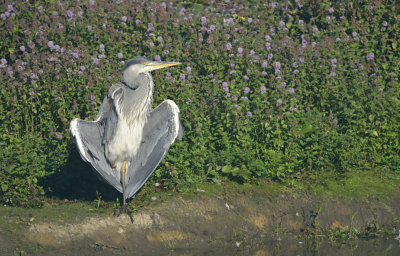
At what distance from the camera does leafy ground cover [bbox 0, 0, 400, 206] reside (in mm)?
7414

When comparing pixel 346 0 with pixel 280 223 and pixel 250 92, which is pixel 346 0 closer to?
pixel 250 92

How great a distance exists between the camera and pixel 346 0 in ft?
32.3

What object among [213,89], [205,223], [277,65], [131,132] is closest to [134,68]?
[131,132]

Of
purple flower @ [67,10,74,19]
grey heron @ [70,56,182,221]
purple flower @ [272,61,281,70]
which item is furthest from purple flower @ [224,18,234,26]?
grey heron @ [70,56,182,221]

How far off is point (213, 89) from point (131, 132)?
1.52 meters

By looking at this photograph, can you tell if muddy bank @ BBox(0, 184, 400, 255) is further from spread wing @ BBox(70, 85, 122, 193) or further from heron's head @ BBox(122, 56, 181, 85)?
heron's head @ BBox(122, 56, 181, 85)

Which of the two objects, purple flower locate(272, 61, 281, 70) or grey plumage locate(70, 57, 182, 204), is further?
purple flower locate(272, 61, 281, 70)

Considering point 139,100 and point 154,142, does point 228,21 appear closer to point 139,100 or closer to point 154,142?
point 139,100

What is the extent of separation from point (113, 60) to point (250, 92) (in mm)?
1771

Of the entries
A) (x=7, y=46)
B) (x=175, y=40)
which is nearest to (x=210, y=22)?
(x=175, y=40)

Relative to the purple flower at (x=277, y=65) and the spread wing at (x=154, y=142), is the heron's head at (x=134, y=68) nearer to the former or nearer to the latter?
the spread wing at (x=154, y=142)

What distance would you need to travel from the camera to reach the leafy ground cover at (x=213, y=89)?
7.41 metres

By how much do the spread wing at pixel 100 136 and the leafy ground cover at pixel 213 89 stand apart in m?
0.56

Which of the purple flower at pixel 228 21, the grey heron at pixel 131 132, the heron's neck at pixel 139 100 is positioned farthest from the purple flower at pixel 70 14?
the heron's neck at pixel 139 100
